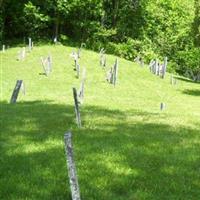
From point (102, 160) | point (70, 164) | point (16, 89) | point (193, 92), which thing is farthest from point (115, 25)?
point (70, 164)

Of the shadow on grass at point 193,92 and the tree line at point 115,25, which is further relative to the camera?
the tree line at point 115,25

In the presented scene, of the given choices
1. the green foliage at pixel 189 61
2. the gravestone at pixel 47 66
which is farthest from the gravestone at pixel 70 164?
the green foliage at pixel 189 61

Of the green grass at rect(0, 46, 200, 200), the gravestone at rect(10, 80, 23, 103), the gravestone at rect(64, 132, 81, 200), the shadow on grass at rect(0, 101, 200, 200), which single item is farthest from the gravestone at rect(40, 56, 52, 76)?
the gravestone at rect(64, 132, 81, 200)

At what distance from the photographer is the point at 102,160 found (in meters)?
12.4

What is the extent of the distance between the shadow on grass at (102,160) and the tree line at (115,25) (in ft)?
167

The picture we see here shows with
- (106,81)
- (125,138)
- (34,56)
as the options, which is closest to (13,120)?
(125,138)

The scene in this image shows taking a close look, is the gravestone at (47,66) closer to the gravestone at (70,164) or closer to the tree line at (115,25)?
the tree line at (115,25)

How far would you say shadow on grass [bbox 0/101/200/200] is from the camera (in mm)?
10250

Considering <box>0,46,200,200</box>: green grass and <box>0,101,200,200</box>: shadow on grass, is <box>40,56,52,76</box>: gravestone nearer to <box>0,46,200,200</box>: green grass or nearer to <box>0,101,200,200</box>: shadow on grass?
<box>0,46,200,200</box>: green grass

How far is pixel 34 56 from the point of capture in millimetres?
54438

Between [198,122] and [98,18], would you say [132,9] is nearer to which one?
[98,18]

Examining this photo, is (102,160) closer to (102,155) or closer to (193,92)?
(102,155)

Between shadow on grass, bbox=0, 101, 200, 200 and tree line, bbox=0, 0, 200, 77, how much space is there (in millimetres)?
51000

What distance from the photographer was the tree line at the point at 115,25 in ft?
228
